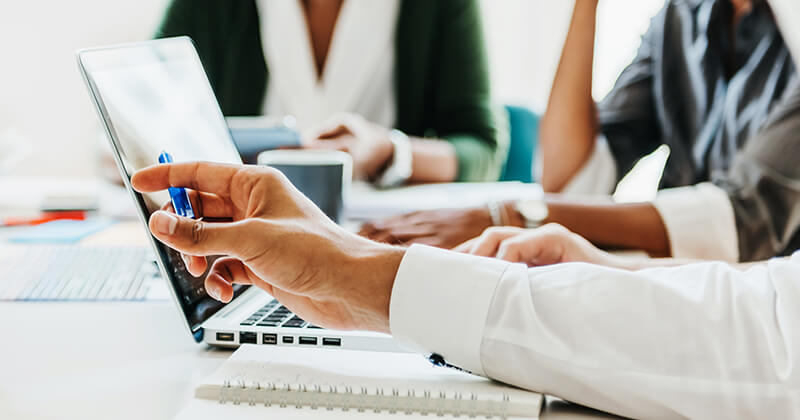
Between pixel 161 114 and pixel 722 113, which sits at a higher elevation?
pixel 161 114

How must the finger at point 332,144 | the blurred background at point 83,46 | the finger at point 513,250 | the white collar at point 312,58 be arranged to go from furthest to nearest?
the blurred background at point 83,46
the white collar at point 312,58
the finger at point 332,144
the finger at point 513,250

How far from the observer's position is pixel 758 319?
1.67 feet

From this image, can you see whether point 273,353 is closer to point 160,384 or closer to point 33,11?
point 160,384

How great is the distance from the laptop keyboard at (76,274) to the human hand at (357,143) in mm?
449

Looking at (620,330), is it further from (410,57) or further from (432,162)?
(410,57)

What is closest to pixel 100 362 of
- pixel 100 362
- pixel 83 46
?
pixel 100 362

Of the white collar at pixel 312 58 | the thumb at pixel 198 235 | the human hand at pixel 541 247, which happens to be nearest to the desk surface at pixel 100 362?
the thumb at pixel 198 235

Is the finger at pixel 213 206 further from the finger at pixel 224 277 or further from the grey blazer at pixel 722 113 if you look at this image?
the grey blazer at pixel 722 113

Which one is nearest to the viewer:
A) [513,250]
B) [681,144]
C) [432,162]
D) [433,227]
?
[513,250]

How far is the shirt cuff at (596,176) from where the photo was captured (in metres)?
1.34

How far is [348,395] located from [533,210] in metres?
0.56

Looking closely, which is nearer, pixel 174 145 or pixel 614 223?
pixel 174 145

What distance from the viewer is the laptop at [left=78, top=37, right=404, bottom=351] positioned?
58cm

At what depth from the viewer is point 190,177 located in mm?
553
